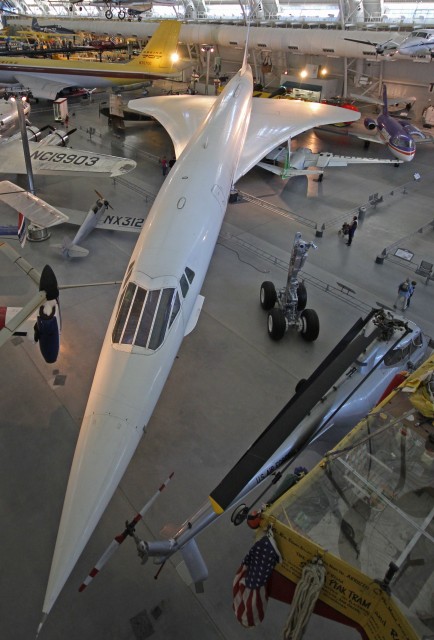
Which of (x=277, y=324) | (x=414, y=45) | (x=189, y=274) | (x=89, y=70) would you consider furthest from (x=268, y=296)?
(x=89, y=70)

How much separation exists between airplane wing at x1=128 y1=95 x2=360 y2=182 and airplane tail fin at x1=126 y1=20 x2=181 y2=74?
8413mm

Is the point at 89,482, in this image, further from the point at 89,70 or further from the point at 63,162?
the point at 89,70

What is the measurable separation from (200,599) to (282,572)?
2420 mm

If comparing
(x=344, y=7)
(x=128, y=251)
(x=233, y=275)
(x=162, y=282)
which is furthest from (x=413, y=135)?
(x=162, y=282)

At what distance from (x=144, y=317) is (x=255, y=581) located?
162 inches

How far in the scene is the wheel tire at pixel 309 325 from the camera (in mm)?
9266

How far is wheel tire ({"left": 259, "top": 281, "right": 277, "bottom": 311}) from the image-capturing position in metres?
10.1

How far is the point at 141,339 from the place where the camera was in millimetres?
6398

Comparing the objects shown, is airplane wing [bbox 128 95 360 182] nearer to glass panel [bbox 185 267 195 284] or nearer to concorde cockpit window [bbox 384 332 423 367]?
glass panel [bbox 185 267 195 284]

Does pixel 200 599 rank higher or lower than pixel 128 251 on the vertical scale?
lower

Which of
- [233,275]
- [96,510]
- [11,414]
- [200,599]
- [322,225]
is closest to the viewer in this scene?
[96,510]

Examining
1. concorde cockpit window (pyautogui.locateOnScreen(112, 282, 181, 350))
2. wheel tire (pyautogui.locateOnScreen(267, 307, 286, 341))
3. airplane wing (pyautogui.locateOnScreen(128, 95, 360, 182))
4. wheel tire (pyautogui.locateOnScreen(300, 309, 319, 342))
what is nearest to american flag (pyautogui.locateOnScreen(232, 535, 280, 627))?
concorde cockpit window (pyautogui.locateOnScreen(112, 282, 181, 350))

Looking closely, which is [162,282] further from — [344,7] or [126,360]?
[344,7]

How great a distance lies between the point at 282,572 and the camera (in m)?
3.53
